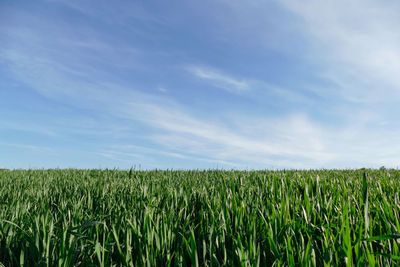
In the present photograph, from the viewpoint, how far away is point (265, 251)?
136 cm

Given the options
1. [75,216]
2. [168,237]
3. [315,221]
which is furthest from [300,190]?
[75,216]

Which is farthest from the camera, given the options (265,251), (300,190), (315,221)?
(300,190)

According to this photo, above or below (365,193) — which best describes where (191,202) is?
below

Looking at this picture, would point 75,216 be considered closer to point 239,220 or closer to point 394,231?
point 239,220

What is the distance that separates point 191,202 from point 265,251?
105 centimetres

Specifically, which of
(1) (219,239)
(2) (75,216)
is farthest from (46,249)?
(1) (219,239)

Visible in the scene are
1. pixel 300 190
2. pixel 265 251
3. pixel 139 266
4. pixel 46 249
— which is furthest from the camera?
pixel 300 190

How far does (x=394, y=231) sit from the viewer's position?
1.53 meters

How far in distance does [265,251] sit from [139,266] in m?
0.62

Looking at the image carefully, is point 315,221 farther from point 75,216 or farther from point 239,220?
point 75,216

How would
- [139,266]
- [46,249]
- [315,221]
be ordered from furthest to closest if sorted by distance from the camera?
1. [315,221]
2. [46,249]
3. [139,266]

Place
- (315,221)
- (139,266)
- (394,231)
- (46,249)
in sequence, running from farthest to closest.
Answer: (315,221) → (394,231) → (46,249) → (139,266)

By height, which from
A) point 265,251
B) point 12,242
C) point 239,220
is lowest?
point 12,242

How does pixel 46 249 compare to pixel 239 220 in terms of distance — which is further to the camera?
pixel 239 220
